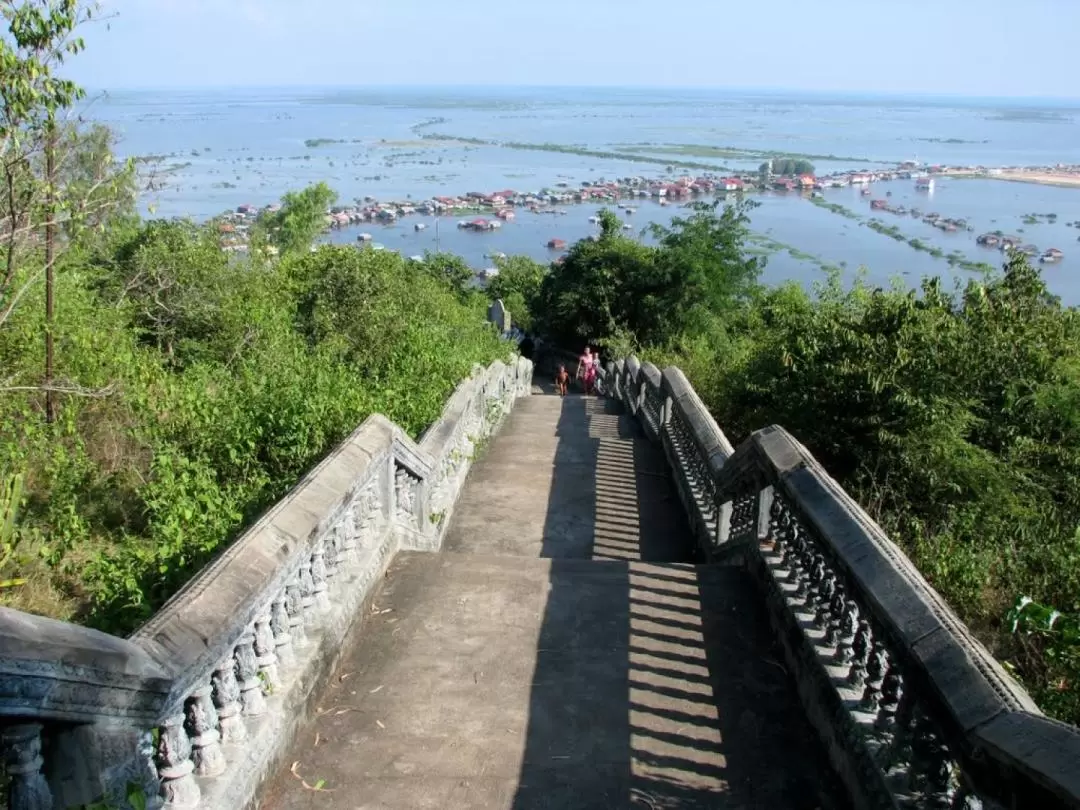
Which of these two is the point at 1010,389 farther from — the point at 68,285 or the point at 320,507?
the point at 68,285

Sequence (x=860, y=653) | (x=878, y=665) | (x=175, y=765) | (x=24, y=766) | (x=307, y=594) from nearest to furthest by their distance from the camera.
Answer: (x=24, y=766)
(x=175, y=765)
(x=878, y=665)
(x=860, y=653)
(x=307, y=594)

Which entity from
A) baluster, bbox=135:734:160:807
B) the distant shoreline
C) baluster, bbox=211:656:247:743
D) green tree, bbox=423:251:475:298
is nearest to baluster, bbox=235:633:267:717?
baluster, bbox=211:656:247:743

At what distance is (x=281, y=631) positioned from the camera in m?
3.94

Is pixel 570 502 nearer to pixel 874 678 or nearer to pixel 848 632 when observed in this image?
pixel 848 632

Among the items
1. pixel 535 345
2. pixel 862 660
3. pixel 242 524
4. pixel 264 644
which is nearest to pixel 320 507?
pixel 264 644

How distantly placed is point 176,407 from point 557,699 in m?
5.00

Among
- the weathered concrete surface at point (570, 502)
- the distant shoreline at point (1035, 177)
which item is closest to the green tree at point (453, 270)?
the weathered concrete surface at point (570, 502)

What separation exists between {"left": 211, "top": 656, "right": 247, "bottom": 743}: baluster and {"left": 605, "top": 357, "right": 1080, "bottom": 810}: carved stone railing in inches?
89.6

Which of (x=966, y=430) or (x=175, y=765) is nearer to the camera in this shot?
(x=175, y=765)

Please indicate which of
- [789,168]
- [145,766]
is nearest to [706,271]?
[145,766]

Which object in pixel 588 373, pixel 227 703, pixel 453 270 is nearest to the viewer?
pixel 227 703

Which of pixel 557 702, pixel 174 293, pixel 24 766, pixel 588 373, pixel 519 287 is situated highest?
pixel 24 766

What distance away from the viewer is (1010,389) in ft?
29.2

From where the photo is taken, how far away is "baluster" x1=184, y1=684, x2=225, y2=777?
10.4 feet
